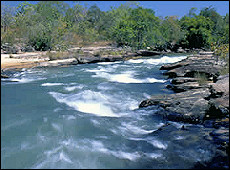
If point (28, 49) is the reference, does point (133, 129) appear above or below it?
below

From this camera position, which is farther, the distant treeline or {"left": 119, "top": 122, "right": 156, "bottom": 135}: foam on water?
the distant treeline

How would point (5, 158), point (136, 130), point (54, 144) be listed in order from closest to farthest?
point (5, 158) < point (54, 144) < point (136, 130)

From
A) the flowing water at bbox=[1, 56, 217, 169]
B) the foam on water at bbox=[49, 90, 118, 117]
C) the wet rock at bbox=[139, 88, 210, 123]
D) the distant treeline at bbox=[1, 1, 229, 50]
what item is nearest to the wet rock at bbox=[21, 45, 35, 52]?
the distant treeline at bbox=[1, 1, 229, 50]

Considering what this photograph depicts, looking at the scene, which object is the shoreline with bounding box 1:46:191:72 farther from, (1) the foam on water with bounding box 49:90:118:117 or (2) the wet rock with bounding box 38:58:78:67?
(1) the foam on water with bounding box 49:90:118:117

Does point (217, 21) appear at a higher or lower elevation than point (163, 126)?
higher

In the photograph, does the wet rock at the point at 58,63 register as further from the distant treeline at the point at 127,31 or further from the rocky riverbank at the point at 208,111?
the rocky riverbank at the point at 208,111

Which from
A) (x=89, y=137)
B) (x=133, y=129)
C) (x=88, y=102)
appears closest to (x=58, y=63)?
(x=88, y=102)

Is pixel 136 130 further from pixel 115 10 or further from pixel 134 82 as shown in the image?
pixel 115 10

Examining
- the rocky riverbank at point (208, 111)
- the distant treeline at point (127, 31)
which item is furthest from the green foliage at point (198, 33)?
the rocky riverbank at point (208, 111)

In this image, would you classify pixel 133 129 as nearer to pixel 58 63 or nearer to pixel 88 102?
pixel 88 102

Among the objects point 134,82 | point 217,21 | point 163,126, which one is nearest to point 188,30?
point 217,21

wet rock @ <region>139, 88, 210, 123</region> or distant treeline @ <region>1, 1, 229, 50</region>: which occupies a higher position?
distant treeline @ <region>1, 1, 229, 50</region>

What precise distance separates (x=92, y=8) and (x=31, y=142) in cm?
5635

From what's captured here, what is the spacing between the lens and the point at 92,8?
5691 cm
